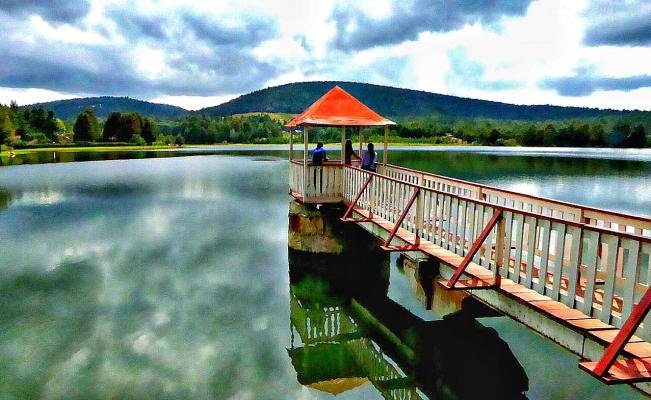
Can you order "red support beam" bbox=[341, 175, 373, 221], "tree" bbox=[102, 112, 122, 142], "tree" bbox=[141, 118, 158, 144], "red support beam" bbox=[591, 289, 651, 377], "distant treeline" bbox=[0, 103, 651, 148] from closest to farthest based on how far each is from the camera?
"red support beam" bbox=[591, 289, 651, 377] < "red support beam" bbox=[341, 175, 373, 221] < "distant treeline" bbox=[0, 103, 651, 148] < "tree" bbox=[102, 112, 122, 142] < "tree" bbox=[141, 118, 158, 144]

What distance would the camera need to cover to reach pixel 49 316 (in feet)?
37.8

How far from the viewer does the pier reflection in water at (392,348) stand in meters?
8.58

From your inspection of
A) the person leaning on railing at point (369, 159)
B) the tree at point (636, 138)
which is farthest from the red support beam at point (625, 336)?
the tree at point (636, 138)

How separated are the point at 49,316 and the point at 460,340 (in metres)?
9.56

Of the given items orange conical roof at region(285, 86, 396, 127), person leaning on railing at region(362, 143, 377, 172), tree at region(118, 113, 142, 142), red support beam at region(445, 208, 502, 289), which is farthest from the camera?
tree at region(118, 113, 142, 142)

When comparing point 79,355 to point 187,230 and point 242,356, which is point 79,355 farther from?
point 187,230

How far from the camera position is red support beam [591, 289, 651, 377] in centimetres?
404

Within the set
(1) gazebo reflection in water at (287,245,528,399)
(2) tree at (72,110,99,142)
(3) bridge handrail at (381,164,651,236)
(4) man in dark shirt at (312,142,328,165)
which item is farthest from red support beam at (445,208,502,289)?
(2) tree at (72,110,99,142)

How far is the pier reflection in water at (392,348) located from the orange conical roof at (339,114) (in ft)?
15.4

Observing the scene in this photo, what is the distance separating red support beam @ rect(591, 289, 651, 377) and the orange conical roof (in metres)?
10.0

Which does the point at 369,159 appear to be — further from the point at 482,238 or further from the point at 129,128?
the point at 129,128

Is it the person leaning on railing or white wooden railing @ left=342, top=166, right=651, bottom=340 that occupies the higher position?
the person leaning on railing

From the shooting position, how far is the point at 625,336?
4.07 m

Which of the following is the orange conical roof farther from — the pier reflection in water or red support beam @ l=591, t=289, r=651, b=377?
red support beam @ l=591, t=289, r=651, b=377
